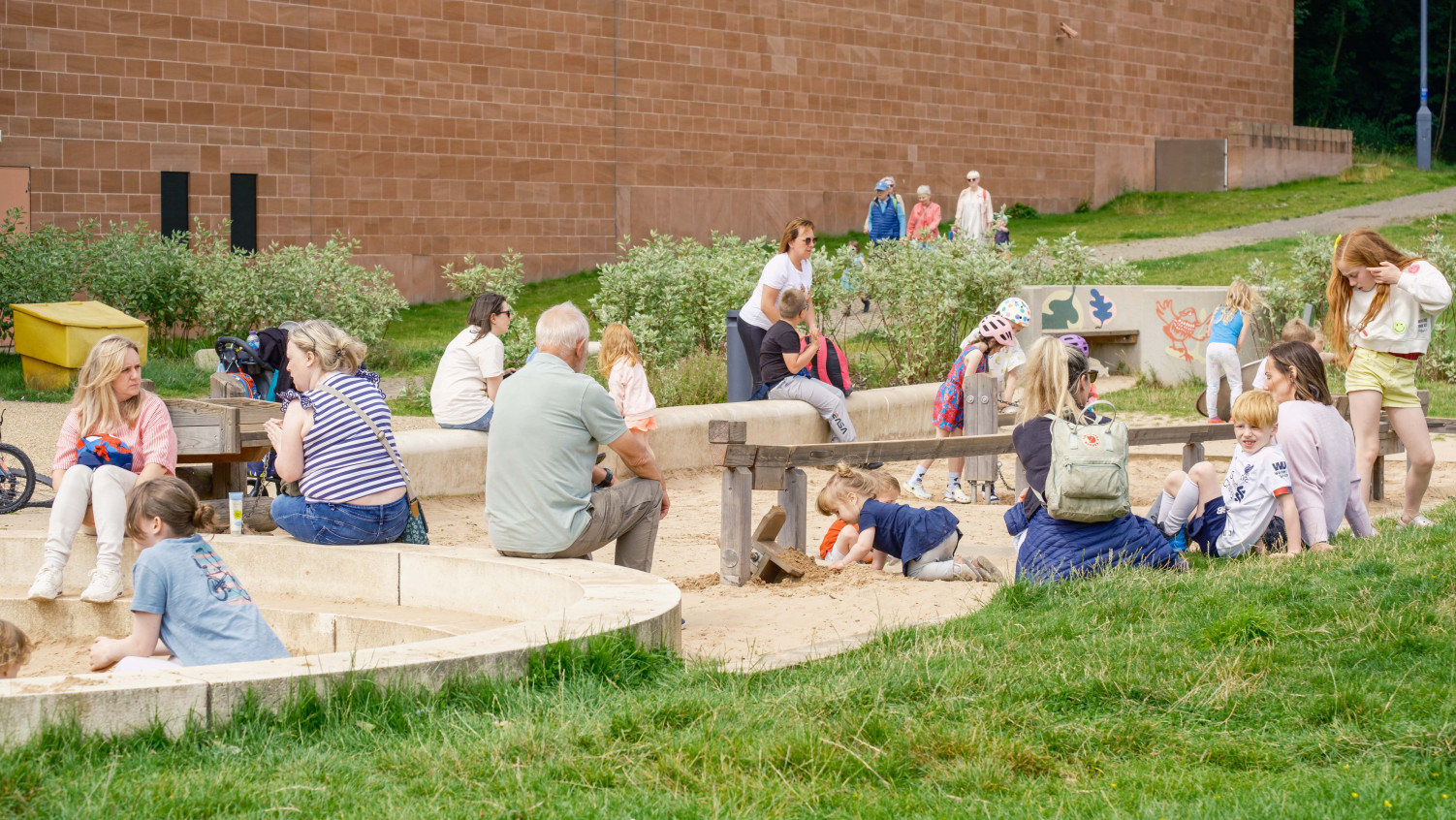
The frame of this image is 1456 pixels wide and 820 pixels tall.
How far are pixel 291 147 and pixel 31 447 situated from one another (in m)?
10.2

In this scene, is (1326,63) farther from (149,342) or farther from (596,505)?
(596,505)

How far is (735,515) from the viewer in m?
7.10

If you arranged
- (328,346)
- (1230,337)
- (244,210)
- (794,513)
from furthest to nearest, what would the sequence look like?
1. (244,210)
2. (1230,337)
3. (794,513)
4. (328,346)

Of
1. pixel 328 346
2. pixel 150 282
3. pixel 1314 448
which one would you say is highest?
pixel 150 282

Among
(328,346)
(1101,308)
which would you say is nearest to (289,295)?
(1101,308)

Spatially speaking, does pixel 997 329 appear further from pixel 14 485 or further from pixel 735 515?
pixel 14 485

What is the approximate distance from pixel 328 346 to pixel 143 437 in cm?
102

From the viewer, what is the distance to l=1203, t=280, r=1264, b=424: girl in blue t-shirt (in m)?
11.8

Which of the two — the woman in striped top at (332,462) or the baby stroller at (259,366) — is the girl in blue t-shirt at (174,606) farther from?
the baby stroller at (259,366)

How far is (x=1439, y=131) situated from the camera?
43.6m

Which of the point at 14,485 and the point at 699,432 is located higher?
the point at 699,432

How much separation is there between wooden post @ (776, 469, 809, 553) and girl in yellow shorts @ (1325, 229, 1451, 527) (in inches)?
111

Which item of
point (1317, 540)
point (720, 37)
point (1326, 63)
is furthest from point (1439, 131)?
point (1317, 540)

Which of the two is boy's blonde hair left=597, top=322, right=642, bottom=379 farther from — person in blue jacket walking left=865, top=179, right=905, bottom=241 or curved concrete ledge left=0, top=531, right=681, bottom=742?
person in blue jacket walking left=865, top=179, right=905, bottom=241
